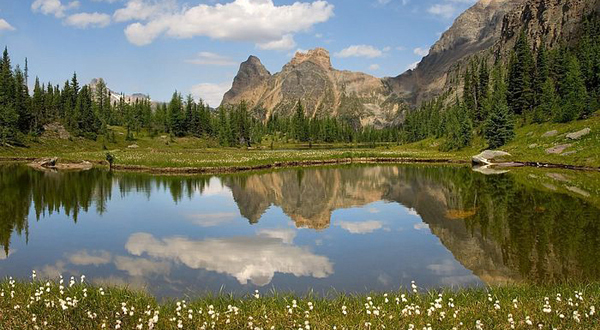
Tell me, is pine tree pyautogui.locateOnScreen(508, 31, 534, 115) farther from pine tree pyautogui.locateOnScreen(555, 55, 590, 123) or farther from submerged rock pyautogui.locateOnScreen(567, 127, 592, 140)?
submerged rock pyautogui.locateOnScreen(567, 127, 592, 140)

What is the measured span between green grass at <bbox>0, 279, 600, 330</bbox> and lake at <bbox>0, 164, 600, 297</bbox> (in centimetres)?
330

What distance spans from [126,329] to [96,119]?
138 metres


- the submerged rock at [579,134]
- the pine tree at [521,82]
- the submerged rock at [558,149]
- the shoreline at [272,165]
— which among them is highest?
the pine tree at [521,82]

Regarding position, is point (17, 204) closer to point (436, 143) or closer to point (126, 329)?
point (126, 329)

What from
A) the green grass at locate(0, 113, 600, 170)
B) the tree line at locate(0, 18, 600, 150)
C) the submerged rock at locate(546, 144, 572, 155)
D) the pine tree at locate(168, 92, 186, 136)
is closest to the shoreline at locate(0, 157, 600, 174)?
the green grass at locate(0, 113, 600, 170)

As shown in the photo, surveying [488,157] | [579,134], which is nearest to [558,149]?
[579,134]

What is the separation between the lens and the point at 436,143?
123 m

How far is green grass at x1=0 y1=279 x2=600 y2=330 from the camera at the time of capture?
9.73 m

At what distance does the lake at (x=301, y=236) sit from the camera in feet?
53.5

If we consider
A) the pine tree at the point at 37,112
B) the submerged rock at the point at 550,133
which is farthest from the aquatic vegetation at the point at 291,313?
the pine tree at the point at 37,112

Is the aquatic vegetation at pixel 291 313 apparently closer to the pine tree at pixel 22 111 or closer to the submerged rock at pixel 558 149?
the submerged rock at pixel 558 149

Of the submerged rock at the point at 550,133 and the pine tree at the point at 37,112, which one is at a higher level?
the pine tree at the point at 37,112

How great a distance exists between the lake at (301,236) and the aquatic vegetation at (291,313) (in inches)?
129

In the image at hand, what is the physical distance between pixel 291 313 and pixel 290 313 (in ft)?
0.26
